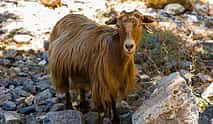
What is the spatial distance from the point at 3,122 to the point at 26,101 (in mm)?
734

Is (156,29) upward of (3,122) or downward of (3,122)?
upward

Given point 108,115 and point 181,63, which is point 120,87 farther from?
point 181,63

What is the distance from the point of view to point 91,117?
236 inches

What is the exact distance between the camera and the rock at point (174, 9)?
10539 mm

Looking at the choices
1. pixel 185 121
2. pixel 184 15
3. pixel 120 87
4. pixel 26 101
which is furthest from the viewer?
pixel 184 15

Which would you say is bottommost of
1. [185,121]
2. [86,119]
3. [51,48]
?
[86,119]

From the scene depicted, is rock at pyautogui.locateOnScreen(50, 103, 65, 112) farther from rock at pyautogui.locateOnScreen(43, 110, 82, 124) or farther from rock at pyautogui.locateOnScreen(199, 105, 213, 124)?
rock at pyautogui.locateOnScreen(199, 105, 213, 124)

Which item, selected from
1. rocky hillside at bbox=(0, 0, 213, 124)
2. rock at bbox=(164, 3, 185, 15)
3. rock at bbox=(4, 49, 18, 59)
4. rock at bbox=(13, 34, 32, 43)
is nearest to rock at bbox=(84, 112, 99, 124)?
rocky hillside at bbox=(0, 0, 213, 124)

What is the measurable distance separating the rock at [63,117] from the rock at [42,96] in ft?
2.39

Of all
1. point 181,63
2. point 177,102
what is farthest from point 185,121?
point 181,63

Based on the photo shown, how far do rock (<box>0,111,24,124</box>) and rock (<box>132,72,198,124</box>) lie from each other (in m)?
1.54

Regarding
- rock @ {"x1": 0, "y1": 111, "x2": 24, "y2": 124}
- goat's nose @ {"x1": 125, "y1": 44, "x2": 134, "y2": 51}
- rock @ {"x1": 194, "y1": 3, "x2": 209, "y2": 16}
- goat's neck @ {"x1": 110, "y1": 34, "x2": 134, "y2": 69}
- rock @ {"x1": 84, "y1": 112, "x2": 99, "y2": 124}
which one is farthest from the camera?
rock @ {"x1": 194, "y1": 3, "x2": 209, "y2": 16}

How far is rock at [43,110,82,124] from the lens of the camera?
5.56m

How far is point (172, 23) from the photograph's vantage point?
975 centimetres
